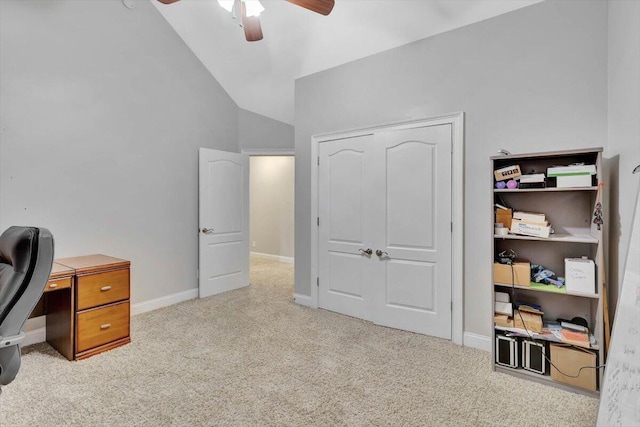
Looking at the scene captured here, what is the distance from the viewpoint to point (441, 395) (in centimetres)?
219

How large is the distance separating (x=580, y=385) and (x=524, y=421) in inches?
24.4

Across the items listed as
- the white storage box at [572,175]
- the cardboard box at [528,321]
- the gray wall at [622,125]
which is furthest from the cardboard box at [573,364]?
the white storage box at [572,175]

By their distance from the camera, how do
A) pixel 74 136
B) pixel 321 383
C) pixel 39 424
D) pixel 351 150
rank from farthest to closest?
1. pixel 351 150
2. pixel 74 136
3. pixel 321 383
4. pixel 39 424

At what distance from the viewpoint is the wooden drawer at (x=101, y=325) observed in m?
2.68

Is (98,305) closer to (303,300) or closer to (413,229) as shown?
(303,300)

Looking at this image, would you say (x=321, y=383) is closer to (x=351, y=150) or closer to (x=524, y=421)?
(x=524, y=421)

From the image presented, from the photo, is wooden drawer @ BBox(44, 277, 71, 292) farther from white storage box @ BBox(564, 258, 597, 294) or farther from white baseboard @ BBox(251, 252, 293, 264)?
white baseboard @ BBox(251, 252, 293, 264)

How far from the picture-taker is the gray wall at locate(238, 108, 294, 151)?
492 centimetres

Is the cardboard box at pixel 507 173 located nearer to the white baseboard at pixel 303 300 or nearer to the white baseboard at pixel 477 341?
the white baseboard at pixel 477 341

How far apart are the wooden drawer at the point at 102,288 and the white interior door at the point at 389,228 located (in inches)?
79.3

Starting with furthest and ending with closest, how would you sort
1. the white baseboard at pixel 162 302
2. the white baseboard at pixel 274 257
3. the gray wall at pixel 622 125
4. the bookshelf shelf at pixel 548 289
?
the white baseboard at pixel 274 257 → the white baseboard at pixel 162 302 → the bookshelf shelf at pixel 548 289 → the gray wall at pixel 622 125

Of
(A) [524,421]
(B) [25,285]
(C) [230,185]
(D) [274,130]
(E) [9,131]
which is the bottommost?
(A) [524,421]

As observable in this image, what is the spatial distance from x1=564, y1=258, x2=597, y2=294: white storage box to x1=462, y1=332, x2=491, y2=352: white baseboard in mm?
852

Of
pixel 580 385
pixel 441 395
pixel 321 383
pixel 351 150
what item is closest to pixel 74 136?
pixel 351 150
